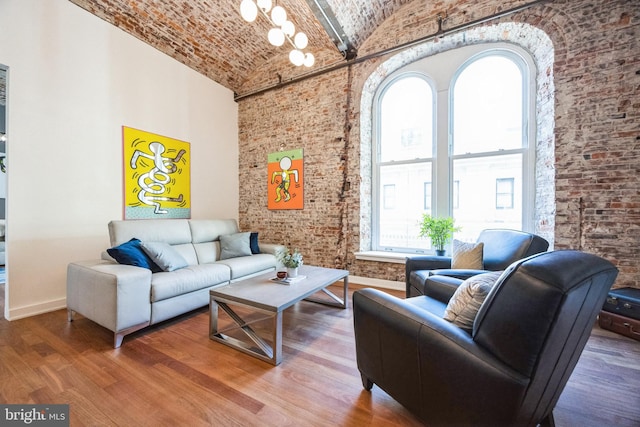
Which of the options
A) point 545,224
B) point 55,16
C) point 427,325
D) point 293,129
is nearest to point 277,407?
point 427,325

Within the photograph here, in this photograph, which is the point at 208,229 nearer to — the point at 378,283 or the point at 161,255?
the point at 161,255

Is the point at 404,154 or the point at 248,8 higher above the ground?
the point at 248,8

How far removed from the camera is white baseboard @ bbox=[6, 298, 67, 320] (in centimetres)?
254

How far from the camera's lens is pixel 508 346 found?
923 millimetres

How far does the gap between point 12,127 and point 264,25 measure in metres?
3.27

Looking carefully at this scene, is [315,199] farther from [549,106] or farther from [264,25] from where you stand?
[549,106]

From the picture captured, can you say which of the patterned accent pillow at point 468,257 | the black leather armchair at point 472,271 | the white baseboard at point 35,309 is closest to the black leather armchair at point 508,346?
the black leather armchair at point 472,271

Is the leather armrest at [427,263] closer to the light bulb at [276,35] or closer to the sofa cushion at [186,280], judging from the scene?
the sofa cushion at [186,280]

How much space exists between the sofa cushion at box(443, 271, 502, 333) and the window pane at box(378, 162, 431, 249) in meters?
2.59

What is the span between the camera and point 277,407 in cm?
142

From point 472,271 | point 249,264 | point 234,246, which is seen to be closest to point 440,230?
point 472,271

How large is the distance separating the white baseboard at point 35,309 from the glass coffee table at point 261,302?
2.09 metres

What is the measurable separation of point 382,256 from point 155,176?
3535 millimetres

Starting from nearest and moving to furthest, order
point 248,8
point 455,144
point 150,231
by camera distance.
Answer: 1. point 248,8
2. point 150,231
3. point 455,144
